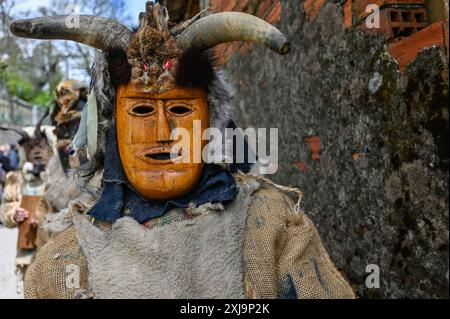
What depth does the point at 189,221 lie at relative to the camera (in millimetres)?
2031

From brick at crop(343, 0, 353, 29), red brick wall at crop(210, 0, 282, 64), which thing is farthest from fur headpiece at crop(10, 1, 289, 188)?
red brick wall at crop(210, 0, 282, 64)

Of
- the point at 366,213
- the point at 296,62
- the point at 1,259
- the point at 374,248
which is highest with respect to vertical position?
the point at 296,62

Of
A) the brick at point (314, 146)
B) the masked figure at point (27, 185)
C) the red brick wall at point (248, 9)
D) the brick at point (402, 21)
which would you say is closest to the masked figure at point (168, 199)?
the brick at point (402, 21)

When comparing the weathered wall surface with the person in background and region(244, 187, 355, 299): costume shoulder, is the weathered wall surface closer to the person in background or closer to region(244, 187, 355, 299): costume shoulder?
region(244, 187, 355, 299): costume shoulder

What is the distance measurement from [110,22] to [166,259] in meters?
0.99

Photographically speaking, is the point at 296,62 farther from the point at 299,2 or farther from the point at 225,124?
the point at 225,124

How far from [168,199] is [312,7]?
2.07m

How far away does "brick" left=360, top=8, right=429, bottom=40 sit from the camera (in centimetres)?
251

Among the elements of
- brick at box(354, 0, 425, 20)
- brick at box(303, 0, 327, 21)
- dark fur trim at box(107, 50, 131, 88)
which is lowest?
dark fur trim at box(107, 50, 131, 88)

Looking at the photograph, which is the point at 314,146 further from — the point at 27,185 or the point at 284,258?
the point at 27,185

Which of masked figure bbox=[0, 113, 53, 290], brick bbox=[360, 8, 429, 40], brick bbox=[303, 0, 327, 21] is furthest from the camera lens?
masked figure bbox=[0, 113, 53, 290]

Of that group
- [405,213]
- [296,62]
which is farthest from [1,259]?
[405,213]

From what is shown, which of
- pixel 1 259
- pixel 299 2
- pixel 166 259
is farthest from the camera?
pixel 1 259

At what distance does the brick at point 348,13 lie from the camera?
9.73 ft
